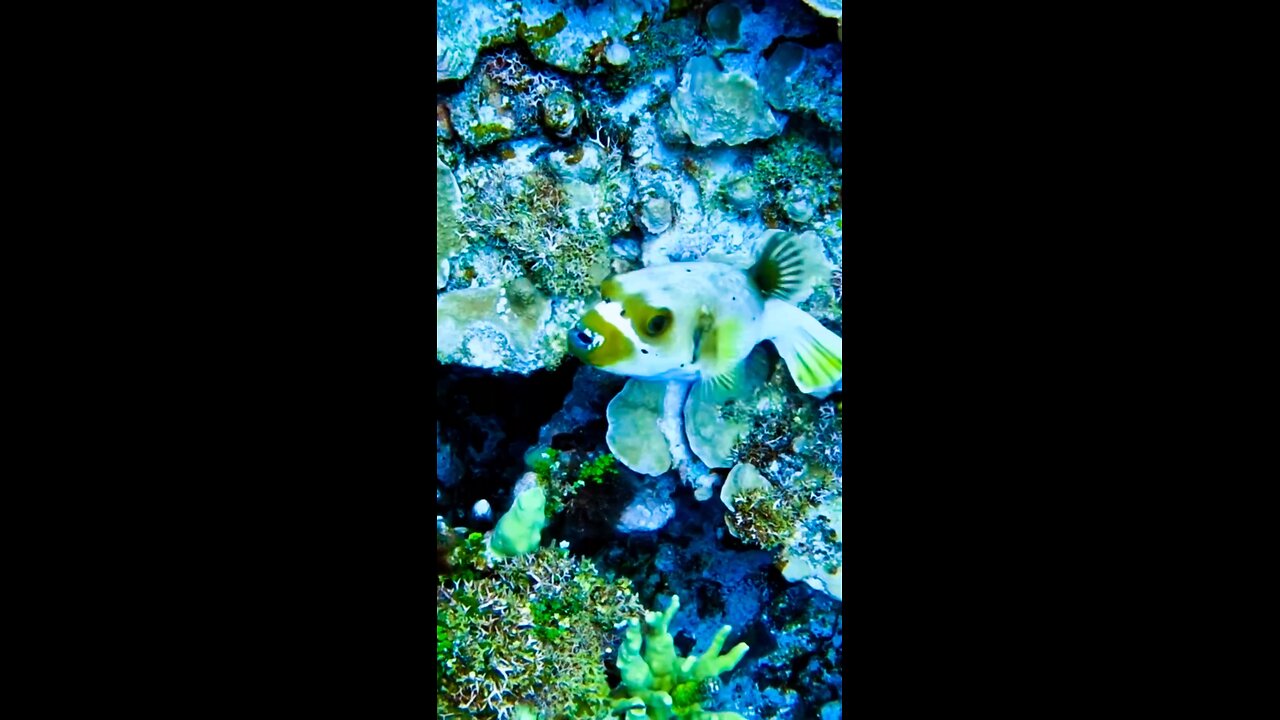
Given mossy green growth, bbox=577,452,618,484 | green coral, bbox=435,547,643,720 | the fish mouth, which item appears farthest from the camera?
mossy green growth, bbox=577,452,618,484

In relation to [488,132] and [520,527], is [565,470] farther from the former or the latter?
[488,132]

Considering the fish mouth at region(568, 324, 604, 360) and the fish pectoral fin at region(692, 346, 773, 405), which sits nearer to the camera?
the fish mouth at region(568, 324, 604, 360)

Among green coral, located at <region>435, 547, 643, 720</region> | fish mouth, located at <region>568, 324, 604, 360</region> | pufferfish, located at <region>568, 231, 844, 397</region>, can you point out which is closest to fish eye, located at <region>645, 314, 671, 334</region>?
pufferfish, located at <region>568, 231, 844, 397</region>

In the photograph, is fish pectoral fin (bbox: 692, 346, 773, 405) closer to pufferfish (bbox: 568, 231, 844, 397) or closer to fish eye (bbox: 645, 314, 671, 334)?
pufferfish (bbox: 568, 231, 844, 397)

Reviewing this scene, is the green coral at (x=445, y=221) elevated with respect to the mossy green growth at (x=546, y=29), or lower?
lower

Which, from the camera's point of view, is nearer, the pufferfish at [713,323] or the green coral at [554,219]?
the pufferfish at [713,323]

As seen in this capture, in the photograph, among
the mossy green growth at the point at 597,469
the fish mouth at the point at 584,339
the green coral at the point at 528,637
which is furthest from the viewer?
the mossy green growth at the point at 597,469

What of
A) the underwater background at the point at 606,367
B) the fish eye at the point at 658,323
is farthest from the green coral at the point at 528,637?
the fish eye at the point at 658,323

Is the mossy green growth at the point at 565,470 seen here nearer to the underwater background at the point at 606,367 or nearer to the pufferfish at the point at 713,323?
the underwater background at the point at 606,367
